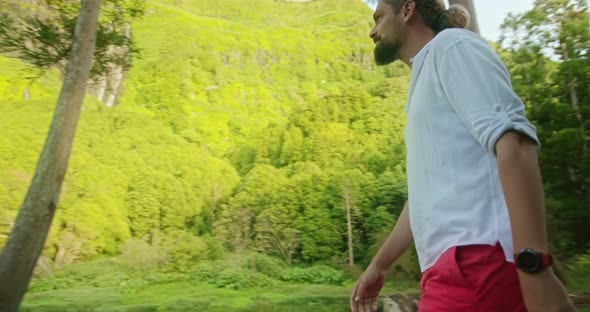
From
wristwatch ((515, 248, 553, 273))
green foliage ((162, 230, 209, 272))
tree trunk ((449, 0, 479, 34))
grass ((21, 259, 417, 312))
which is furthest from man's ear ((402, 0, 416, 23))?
green foliage ((162, 230, 209, 272))

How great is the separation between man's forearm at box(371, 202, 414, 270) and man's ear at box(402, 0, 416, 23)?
0.42 m

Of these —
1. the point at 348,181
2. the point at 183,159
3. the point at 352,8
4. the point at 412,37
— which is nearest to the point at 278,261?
the point at 348,181

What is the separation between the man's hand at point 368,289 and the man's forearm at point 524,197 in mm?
550

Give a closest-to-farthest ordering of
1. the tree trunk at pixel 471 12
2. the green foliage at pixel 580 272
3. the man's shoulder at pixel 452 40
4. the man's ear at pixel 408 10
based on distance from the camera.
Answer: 1. the man's shoulder at pixel 452 40
2. the man's ear at pixel 408 10
3. the tree trunk at pixel 471 12
4. the green foliage at pixel 580 272

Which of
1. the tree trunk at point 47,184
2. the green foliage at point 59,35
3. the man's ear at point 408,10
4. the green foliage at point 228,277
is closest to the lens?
the man's ear at point 408,10

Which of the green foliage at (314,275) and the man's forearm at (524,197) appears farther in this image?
the green foliage at (314,275)

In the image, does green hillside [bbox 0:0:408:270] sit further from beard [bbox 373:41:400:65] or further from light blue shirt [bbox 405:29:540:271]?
light blue shirt [bbox 405:29:540:271]

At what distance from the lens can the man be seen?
0.65 m

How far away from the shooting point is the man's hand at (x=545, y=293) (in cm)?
62

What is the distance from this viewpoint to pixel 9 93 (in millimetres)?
10164

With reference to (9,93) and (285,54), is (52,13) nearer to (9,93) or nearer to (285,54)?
(9,93)

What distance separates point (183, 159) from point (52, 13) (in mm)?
6401

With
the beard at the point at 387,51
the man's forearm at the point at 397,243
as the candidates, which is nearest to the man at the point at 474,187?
the beard at the point at 387,51

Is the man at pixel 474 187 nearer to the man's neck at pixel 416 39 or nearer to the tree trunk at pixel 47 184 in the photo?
the man's neck at pixel 416 39
